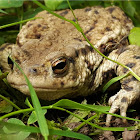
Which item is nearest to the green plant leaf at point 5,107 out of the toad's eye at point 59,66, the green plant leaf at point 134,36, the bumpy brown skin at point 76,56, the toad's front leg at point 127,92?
the bumpy brown skin at point 76,56

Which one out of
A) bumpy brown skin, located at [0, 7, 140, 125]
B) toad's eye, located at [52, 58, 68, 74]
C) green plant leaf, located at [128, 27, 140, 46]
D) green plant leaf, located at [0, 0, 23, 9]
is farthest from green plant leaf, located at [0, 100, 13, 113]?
green plant leaf, located at [128, 27, 140, 46]

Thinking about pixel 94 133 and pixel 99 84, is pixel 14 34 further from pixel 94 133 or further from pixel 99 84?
pixel 94 133

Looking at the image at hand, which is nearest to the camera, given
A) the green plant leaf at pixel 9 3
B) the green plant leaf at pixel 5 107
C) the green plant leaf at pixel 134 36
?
the green plant leaf at pixel 5 107

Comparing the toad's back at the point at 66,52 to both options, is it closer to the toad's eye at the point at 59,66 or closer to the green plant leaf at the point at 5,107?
the toad's eye at the point at 59,66

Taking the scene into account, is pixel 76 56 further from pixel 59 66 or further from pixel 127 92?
pixel 127 92

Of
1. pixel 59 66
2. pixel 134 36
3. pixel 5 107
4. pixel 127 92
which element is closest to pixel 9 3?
pixel 59 66

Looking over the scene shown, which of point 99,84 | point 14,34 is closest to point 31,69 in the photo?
point 99,84

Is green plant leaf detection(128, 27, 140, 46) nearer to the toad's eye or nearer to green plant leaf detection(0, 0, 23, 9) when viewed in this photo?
the toad's eye
